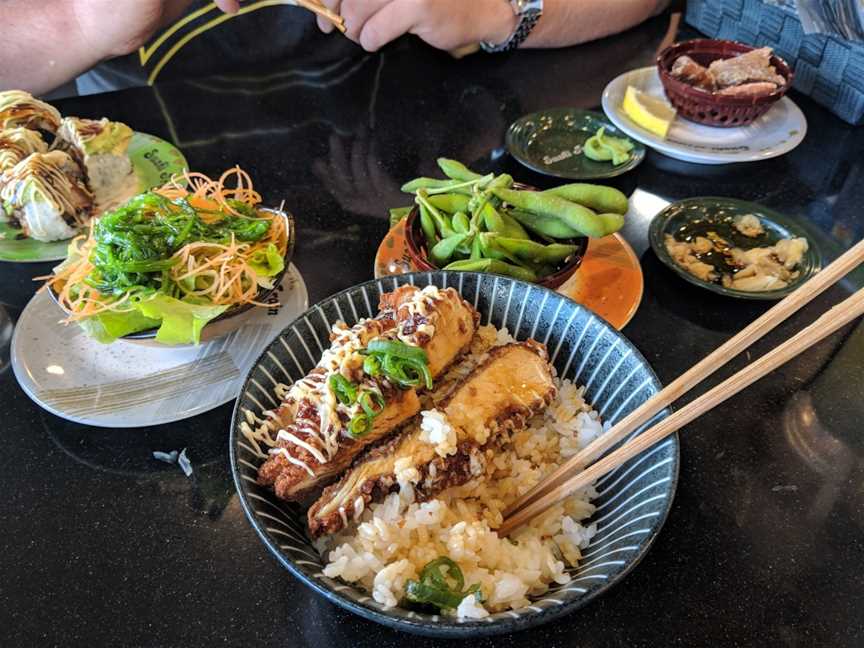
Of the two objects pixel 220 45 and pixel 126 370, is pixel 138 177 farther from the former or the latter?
pixel 220 45

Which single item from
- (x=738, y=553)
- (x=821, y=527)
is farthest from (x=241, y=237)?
(x=821, y=527)

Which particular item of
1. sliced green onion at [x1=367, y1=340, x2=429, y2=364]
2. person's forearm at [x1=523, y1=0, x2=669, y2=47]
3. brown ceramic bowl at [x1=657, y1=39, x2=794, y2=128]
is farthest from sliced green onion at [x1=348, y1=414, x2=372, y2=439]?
person's forearm at [x1=523, y1=0, x2=669, y2=47]

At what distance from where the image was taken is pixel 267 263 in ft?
4.57

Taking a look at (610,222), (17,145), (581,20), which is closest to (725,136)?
(581,20)

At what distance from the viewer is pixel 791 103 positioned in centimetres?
210

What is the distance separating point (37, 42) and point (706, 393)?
2.26 metres

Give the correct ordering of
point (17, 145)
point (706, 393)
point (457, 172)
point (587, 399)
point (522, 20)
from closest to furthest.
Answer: point (706, 393)
point (587, 399)
point (457, 172)
point (17, 145)
point (522, 20)

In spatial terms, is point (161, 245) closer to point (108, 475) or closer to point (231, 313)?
point (231, 313)

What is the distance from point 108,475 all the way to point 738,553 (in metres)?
1.08

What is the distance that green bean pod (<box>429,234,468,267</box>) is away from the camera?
1.32m

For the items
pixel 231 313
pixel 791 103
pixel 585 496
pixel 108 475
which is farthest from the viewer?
pixel 791 103

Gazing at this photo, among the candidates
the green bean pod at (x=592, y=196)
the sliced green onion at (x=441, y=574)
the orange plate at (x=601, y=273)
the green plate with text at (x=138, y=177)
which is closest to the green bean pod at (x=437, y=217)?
the orange plate at (x=601, y=273)

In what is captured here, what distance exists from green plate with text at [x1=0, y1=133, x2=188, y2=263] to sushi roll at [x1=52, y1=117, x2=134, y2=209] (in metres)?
0.05

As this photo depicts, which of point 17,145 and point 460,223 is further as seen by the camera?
point 17,145
